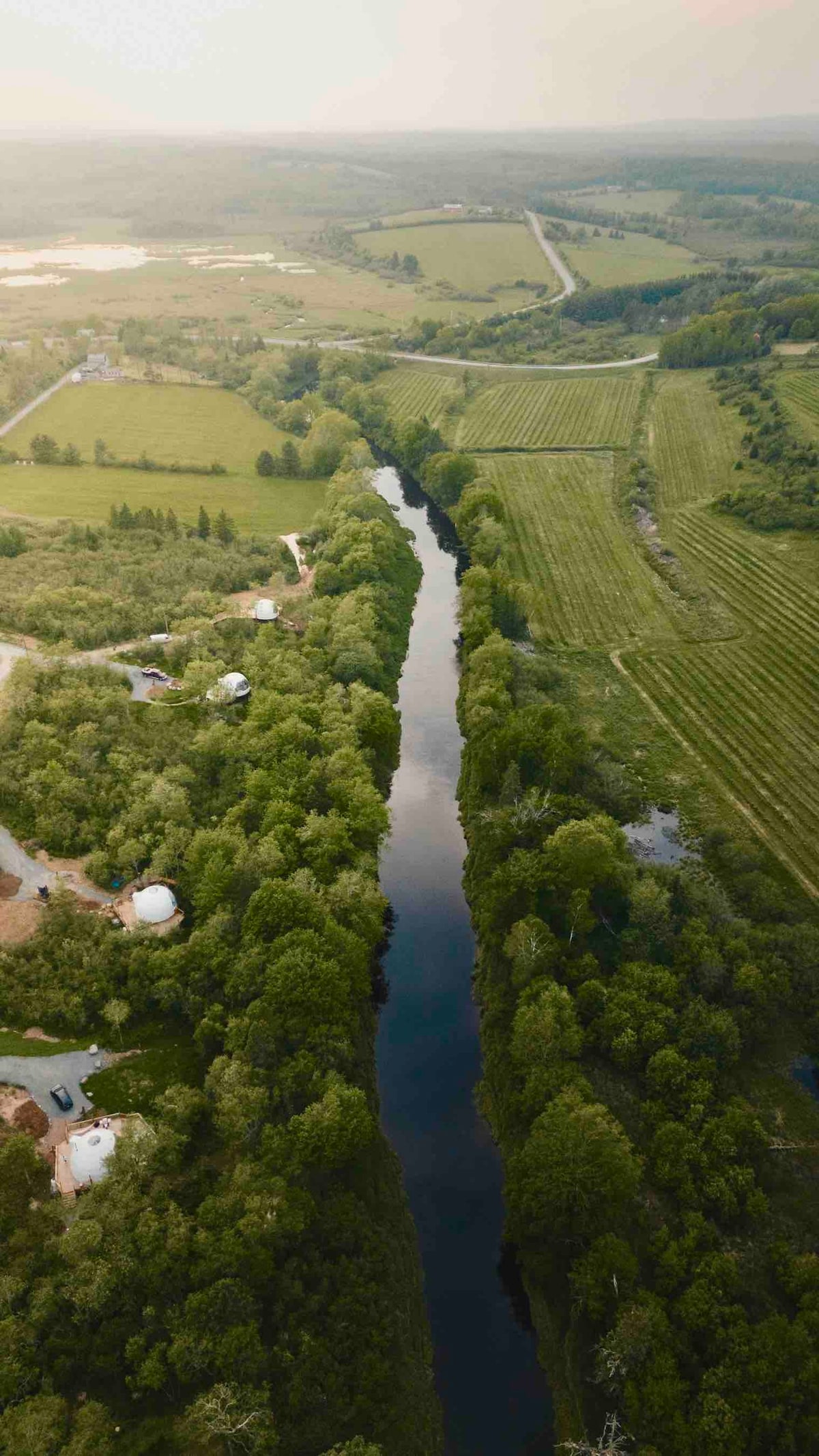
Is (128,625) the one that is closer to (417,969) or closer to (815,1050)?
(417,969)

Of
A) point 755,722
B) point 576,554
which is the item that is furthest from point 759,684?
point 576,554

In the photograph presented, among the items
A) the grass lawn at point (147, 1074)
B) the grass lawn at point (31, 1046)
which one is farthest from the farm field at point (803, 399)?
the grass lawn at point (31, 1046)

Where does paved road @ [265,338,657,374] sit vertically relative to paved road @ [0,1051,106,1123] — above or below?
above

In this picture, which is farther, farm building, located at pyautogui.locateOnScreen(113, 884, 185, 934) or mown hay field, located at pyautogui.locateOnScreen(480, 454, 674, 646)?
mown hay field, located at pyautogui.locateOnScreen(480, 454, 674, 646)

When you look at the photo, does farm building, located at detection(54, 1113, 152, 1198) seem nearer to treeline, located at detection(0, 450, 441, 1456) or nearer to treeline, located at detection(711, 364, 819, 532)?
treeline, located at detection(0, 450, 441, 1456)

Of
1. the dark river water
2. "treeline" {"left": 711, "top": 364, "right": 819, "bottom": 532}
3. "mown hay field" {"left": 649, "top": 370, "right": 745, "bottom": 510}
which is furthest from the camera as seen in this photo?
"mown hay field" {"left": 649, "top": 370, "right": 745, "bottom": 510}

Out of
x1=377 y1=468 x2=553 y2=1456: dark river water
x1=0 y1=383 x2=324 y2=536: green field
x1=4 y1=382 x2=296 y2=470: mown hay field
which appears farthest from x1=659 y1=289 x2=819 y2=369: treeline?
x1=377 y1=468 x2=553 y2=1456: dark river water

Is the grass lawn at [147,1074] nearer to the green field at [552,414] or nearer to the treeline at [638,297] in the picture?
the green field at [552,414]

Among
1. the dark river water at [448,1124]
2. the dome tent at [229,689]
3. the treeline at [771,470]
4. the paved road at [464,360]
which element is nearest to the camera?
the dark river water at [448,1124]

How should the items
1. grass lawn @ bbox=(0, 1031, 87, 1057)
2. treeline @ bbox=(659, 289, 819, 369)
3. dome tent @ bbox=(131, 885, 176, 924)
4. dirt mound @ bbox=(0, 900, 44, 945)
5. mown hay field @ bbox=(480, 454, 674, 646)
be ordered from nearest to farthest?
grass lawn @ bbox=(0, 1031, 87, 1057) < dirt mound @ bbox=(0, 900, 44, 945) < dome tent @ bbox=(131, 885, 176, 924) < mown hay field @ bbox=(480, 454, 674, 646) < treeline @ bbox=(659, 289, 819, 369)
